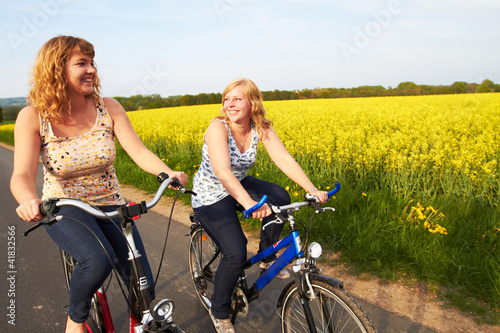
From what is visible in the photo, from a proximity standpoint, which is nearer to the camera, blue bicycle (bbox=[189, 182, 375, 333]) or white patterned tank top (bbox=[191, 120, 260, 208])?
blue bicycle (bbox=[189, 182, 375, 333])

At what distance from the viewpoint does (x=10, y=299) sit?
3.41 meters

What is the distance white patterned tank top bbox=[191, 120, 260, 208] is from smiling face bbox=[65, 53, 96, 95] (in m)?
0.92

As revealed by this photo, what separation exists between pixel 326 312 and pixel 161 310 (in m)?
0.92

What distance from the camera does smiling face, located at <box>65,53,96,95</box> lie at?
83.4 inches

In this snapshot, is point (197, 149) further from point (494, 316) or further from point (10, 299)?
point (494, 316)

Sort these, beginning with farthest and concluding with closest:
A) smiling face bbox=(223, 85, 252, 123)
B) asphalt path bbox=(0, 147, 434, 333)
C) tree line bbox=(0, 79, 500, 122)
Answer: tree line bbox=(0, 79, 500, 122), asphalt path bbox=(0, 147, 434, 333), smiling face bbox=(223, 85, 252, 123)

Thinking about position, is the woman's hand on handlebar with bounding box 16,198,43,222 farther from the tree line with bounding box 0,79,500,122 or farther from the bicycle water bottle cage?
the tree line with bounding box 0,79,500,122

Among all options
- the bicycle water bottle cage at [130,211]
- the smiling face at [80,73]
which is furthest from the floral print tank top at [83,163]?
the bicycle water bottle cage at [130,211]

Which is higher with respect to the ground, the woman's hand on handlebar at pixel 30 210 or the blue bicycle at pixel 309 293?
the woman's hand on handlebar at pixel 30 210

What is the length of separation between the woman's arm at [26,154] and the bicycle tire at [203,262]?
1.49 m

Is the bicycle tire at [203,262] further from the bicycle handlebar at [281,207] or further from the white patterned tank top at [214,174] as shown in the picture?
the bicycle handlebar at [281,207]

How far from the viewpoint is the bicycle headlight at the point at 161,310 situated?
1.82 m

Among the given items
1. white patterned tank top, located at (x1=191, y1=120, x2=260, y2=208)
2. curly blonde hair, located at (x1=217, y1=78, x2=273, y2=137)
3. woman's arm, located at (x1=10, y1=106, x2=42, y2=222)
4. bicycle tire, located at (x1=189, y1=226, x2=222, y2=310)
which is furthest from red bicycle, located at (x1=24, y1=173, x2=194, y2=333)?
bicycle tire, located at (x1=189, y1=226, x2=222, y2=310)

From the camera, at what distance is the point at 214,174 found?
2.78 meters
